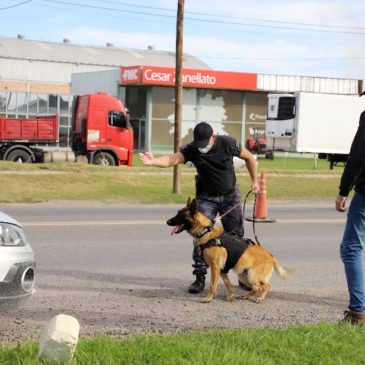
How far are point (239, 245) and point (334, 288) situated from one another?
1492mm

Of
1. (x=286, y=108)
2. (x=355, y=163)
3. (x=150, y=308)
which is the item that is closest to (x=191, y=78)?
(x=286, y=108)

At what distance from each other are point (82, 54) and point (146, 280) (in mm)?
62519

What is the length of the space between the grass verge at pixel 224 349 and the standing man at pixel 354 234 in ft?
1.84

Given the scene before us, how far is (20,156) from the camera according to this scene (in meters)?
30.9

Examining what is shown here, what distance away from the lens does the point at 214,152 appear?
8.13 m

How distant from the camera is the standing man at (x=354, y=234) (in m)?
6.21

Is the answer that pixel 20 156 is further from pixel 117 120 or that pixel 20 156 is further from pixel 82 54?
pixel 82 54

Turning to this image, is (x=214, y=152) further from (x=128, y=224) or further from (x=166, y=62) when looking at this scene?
(x=166, y=62)

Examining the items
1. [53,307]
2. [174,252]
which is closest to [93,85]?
[174,252]

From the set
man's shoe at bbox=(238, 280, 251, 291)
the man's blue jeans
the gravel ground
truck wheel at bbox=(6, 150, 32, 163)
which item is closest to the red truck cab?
truck wheel at bbox=(6, 150, 32, 163)

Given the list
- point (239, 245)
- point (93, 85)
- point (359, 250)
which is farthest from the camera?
point (93, 85)

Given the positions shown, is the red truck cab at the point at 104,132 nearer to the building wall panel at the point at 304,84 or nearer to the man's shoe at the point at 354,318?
the man's shoe at the point at 354,318


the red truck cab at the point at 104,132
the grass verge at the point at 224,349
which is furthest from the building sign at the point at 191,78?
the grass verge at the point at 224,349

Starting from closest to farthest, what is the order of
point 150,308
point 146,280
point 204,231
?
1. point 150,308
2. point 204,231
3. point 146,280
